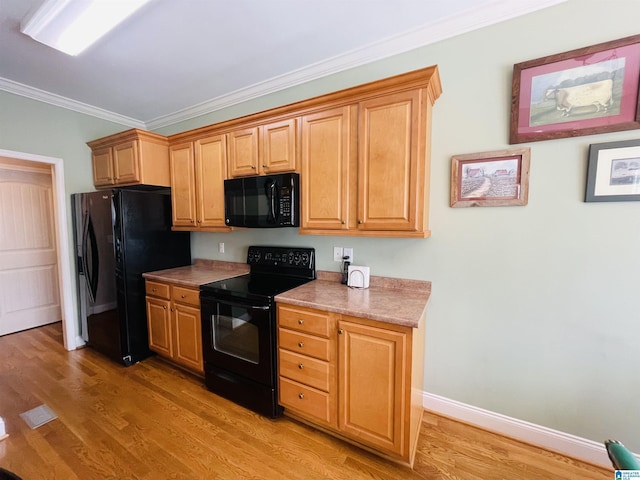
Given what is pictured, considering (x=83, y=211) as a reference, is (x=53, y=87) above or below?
above

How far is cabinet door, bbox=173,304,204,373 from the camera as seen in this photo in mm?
2312

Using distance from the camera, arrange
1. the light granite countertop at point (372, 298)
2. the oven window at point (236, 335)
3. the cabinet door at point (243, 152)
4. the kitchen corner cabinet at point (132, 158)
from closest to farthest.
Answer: the light granite countertop at point (372, 298), the oven window at point (236, 335), the cabinet door at point (243, 152), the kitchen corner cabinet at point (132, 158)

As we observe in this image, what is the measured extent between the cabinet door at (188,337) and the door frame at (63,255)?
4.93ft

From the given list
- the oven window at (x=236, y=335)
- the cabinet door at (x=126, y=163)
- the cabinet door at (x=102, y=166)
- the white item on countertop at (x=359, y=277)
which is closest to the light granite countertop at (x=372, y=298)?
the white item on countertop at (x=359, y=277)

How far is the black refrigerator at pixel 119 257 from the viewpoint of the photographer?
8.44 feet

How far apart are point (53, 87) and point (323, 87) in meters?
2.66

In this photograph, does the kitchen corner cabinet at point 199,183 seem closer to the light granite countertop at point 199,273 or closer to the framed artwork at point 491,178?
the light granite countertop at point 199,273

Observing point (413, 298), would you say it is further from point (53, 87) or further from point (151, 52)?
point (53, 87)

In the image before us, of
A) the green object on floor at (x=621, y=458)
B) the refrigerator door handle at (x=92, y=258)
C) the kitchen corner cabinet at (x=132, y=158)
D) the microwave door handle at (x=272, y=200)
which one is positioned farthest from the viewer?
the refrigerator door handle at (x=92, y=258)

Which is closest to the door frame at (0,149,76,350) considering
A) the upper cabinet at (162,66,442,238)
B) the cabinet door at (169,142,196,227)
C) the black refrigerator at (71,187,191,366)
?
the black refrigerator at (71,187,191,366)

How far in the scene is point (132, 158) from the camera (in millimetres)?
2660

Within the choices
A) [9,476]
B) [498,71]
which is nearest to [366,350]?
[9,476]

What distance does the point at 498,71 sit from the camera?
1681 mm

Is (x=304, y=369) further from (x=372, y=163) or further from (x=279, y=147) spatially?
(x=279, y=147)
